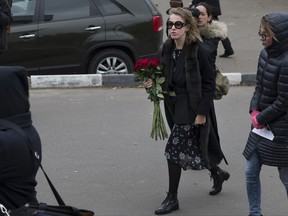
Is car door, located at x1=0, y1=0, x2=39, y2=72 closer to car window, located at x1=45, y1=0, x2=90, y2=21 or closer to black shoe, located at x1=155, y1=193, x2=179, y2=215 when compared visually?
car window, located at x1=45, y1=0, x2=90, y2=21

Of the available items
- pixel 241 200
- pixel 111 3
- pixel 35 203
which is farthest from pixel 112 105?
pixel 35 203

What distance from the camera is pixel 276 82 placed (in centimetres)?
452

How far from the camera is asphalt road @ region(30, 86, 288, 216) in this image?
5.63 meters

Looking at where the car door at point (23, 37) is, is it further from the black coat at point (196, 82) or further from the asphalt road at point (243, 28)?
the black coat at point (196, 82)

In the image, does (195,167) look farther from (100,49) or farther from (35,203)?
(100,49)

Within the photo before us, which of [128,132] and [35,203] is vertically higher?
[35,203]

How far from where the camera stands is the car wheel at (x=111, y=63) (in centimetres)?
988

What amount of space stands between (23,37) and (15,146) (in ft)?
23.0

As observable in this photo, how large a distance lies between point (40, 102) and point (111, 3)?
1.91 metres

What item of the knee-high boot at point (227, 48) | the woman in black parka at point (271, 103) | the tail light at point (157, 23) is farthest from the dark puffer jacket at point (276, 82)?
the knee-high boot at point (227, 48)

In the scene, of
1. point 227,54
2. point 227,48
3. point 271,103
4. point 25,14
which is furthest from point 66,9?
point 271,103

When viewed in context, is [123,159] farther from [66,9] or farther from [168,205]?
[66,9]

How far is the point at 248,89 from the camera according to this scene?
9672mm

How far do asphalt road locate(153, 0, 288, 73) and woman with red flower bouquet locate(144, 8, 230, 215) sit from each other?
5.79 meters
